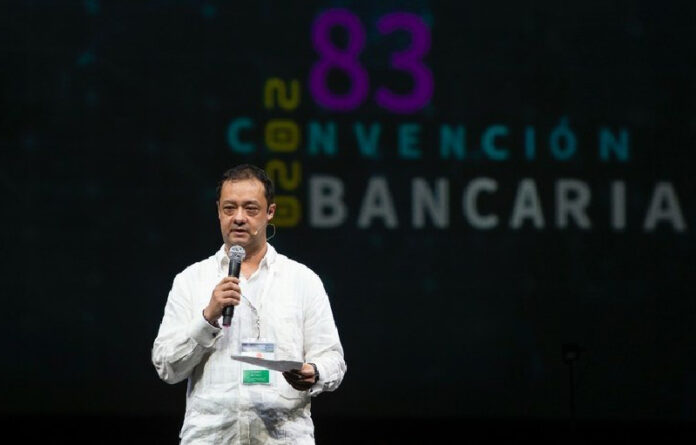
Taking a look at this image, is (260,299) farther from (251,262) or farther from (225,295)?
(225,295)

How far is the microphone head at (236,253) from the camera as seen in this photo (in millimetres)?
2611

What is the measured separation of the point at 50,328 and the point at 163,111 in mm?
1186

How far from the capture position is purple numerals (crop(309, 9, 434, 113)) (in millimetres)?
5855

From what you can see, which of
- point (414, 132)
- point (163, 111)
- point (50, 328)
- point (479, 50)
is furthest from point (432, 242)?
point (50, 328)

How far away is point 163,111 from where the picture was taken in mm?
5750

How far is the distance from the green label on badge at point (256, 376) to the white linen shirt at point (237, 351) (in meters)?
0.01

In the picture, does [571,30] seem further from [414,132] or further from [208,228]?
[208,228]

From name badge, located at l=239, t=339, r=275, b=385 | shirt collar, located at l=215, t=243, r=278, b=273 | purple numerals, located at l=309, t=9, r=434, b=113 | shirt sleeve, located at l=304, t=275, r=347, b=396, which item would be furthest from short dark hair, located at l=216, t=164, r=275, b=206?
purple numerals, located at l=309, t=9, r=434, b=113

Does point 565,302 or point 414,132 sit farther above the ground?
point 414,132

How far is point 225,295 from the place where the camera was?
8.14 feet

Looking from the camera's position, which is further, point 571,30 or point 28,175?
point 571,30

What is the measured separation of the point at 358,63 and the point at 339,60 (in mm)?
97

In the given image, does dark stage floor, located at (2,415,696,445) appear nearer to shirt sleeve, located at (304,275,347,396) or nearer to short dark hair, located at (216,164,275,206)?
shirt sleeve, located at (304,275,347,396)

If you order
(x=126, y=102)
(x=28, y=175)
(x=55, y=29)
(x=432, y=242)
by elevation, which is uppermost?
(x=55, y=29)
